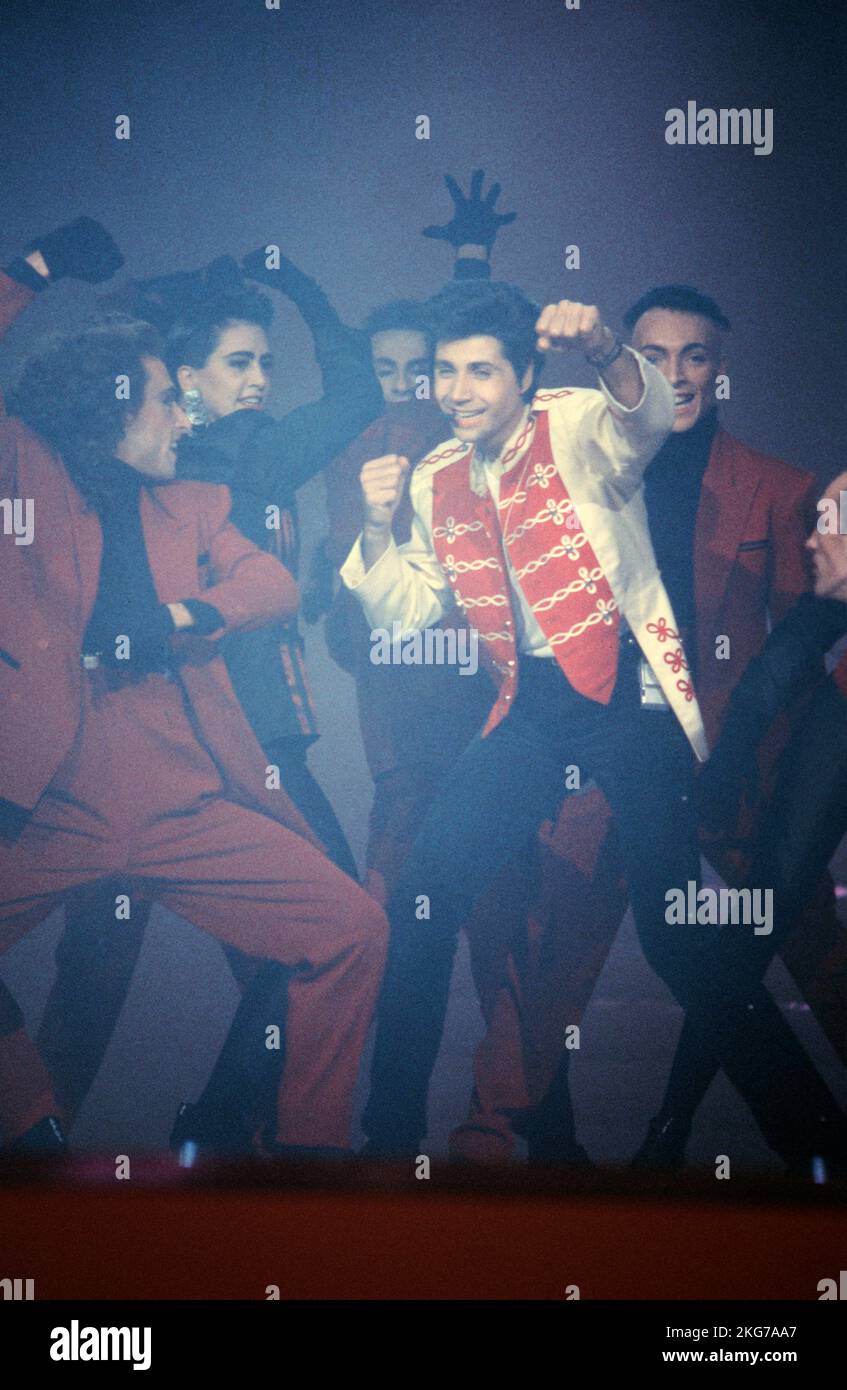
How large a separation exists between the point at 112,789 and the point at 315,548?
0.79 meters

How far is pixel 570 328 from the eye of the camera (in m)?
3.29

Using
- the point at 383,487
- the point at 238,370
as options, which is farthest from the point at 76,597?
the point at 383,487

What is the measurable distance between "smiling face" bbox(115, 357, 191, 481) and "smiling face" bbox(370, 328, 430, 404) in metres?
0.51

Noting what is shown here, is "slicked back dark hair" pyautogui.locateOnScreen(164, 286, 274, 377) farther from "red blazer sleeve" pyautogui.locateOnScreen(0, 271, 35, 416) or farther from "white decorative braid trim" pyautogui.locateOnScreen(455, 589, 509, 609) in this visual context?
"white decorative braid trim" pyautogui.locateOnScreen(455, 589, 509, 609)

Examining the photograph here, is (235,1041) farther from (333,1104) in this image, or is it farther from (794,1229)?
(794,1229)

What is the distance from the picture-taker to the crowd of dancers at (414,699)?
10.9ft

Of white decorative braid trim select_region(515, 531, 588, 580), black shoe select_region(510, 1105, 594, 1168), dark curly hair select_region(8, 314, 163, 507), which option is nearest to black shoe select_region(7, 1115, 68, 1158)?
black shoe select_region(510, 1105, 594, 1168)

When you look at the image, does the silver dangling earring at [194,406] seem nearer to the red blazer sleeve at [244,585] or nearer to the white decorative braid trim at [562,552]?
the red blazer sleeve at [244,585]

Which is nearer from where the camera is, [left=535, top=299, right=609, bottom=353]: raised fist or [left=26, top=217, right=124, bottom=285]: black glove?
[left=535, top=299, right=609, bottom=353]: raised fist

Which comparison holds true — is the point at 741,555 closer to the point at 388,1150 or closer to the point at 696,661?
the point at 696,661

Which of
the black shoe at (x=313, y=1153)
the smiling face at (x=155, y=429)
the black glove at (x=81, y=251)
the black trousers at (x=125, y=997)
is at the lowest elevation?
the black shoe at (x=313, y=1153)

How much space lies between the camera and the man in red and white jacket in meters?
3.32

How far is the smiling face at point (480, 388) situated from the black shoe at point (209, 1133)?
180cm

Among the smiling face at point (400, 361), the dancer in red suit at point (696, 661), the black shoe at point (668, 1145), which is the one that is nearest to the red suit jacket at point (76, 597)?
the smiling face at point (400, 361)
